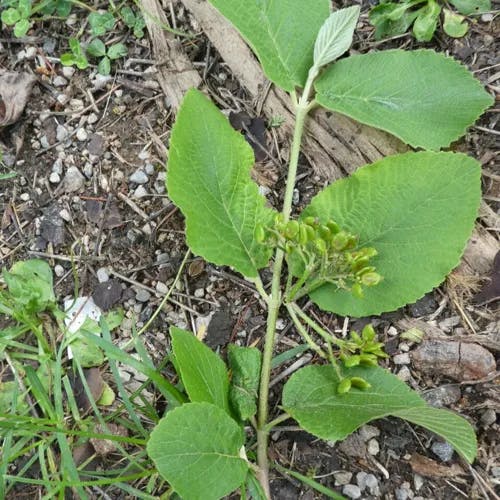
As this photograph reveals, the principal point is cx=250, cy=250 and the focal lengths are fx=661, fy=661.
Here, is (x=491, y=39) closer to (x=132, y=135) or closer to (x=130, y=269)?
(x=132, y=135)

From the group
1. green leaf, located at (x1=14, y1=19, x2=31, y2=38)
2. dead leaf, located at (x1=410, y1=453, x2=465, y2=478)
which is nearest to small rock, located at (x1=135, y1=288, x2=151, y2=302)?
dead leaf, located at (x1=410, y1=453, x2=465, y2=478)

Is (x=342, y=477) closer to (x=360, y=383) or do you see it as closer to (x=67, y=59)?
(x=360, y=383)

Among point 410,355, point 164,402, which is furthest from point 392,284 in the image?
point 164,402

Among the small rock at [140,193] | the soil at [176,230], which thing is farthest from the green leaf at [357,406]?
the small rock at [140,193]

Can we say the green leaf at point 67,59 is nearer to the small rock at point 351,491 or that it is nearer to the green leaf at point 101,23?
the green leaf at point 101,23

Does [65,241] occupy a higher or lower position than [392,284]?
higher
